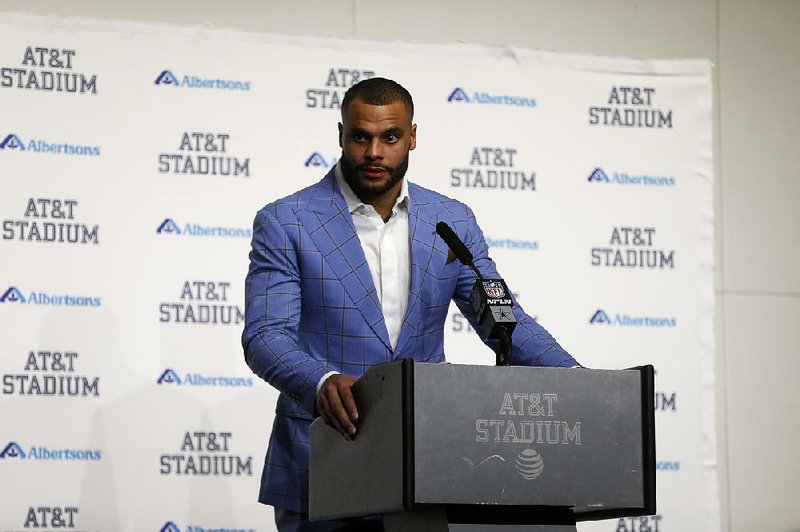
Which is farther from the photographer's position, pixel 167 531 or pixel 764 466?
pixel 764 466

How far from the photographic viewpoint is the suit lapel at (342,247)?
2865 millimetres

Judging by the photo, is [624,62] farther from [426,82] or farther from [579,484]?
[579,484]

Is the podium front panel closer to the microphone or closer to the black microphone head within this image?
the microphone

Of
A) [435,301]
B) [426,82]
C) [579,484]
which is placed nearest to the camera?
[579,484]

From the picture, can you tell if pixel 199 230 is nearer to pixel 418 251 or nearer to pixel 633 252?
pixel 633 252

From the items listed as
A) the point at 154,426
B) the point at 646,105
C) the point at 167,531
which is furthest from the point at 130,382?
the point at 646,105

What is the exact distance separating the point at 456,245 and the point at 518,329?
41cm

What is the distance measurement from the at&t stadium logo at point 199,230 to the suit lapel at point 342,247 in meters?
1.96

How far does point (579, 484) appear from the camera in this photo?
2234 millimetres

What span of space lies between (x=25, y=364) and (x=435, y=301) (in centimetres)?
232

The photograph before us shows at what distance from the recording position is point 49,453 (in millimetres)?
4664

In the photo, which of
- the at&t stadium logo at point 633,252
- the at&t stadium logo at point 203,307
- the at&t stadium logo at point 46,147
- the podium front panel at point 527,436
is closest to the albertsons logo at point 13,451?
the at&t stadium logo at point 203,307

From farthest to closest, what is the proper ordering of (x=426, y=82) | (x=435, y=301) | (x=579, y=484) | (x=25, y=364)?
1. (x=426, y=82)
2. (x=25, y=364)
3. (x=435, y=301)
4. (x=579, y=484)

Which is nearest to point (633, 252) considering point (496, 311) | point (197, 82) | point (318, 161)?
point (318, 161)
